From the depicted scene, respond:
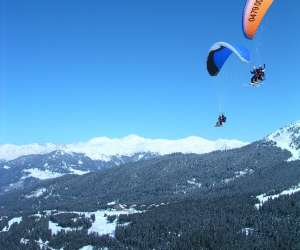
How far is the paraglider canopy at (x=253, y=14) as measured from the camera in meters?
61.5

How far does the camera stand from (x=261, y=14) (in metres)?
63.3

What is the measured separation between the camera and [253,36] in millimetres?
65688

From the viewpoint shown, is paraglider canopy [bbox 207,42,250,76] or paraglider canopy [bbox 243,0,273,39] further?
paraglider canopy [bbox 207,42,250,76]

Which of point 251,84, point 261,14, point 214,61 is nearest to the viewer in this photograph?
point 261,14

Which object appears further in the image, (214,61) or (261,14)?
(214,61)

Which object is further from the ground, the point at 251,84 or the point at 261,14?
the point at 261,14

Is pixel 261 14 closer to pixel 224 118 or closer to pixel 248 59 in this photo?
pixel 248 59

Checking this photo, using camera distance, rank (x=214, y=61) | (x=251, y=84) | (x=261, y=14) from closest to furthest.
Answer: (x=261, y=14)
(x=251, y=84)
(x=214, y=61)

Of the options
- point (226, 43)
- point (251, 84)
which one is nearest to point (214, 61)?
point (226, 43)

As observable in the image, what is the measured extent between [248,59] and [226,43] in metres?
7.32

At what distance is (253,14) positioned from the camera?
2500 inches

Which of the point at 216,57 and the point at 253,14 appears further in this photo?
the point at 216,57

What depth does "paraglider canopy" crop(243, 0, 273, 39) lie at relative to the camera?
61.5m

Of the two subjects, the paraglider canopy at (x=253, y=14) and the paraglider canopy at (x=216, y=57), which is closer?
the paraglider canopy at (x=253, y=14)
